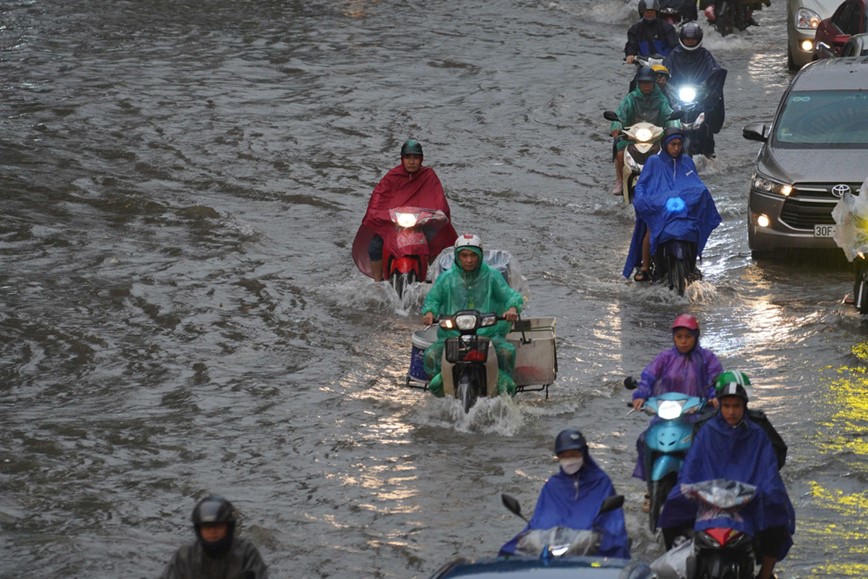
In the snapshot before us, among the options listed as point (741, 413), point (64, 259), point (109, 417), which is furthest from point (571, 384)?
point (64, 259)

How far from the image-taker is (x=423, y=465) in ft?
38.1

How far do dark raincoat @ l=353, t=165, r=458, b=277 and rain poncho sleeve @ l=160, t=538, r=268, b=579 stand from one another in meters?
8.31

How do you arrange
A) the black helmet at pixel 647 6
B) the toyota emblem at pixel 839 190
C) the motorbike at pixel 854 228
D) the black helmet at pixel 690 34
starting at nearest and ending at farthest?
the motorbike at pixel 854 228 < the toyota emblem at pixel 839 190 < the black helmet at pixel 690 34 < the black helmet at pixel 647 6

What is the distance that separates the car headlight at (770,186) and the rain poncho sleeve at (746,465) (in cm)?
818

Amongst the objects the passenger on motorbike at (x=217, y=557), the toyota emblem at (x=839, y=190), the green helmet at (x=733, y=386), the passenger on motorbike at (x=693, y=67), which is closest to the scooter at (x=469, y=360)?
the green helmet at (x=733, y=386)

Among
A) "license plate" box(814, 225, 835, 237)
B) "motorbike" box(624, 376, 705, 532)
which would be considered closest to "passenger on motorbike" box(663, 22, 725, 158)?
"license plate" box(814, 225, 835, 237)

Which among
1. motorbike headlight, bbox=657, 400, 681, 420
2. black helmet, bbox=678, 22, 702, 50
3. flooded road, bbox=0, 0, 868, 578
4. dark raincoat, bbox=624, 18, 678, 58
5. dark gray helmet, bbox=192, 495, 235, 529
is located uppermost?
dark gray helmet, bbox=192, 495, 235, 529

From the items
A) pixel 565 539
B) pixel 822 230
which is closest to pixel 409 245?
pixel 822 230

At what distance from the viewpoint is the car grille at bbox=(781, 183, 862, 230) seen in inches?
637

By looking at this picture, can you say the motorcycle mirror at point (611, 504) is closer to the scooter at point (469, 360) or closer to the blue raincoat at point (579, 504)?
the blue raincoat at point (579, 504)

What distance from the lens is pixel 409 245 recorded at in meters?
15.6

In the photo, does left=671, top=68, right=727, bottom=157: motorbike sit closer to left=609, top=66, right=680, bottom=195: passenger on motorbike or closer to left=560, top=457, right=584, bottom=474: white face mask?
left=609, top=66, right=680, bottom=195: passenger on motorbike

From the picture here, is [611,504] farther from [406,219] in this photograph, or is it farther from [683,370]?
[406,219]

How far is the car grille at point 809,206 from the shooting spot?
53.1ft
